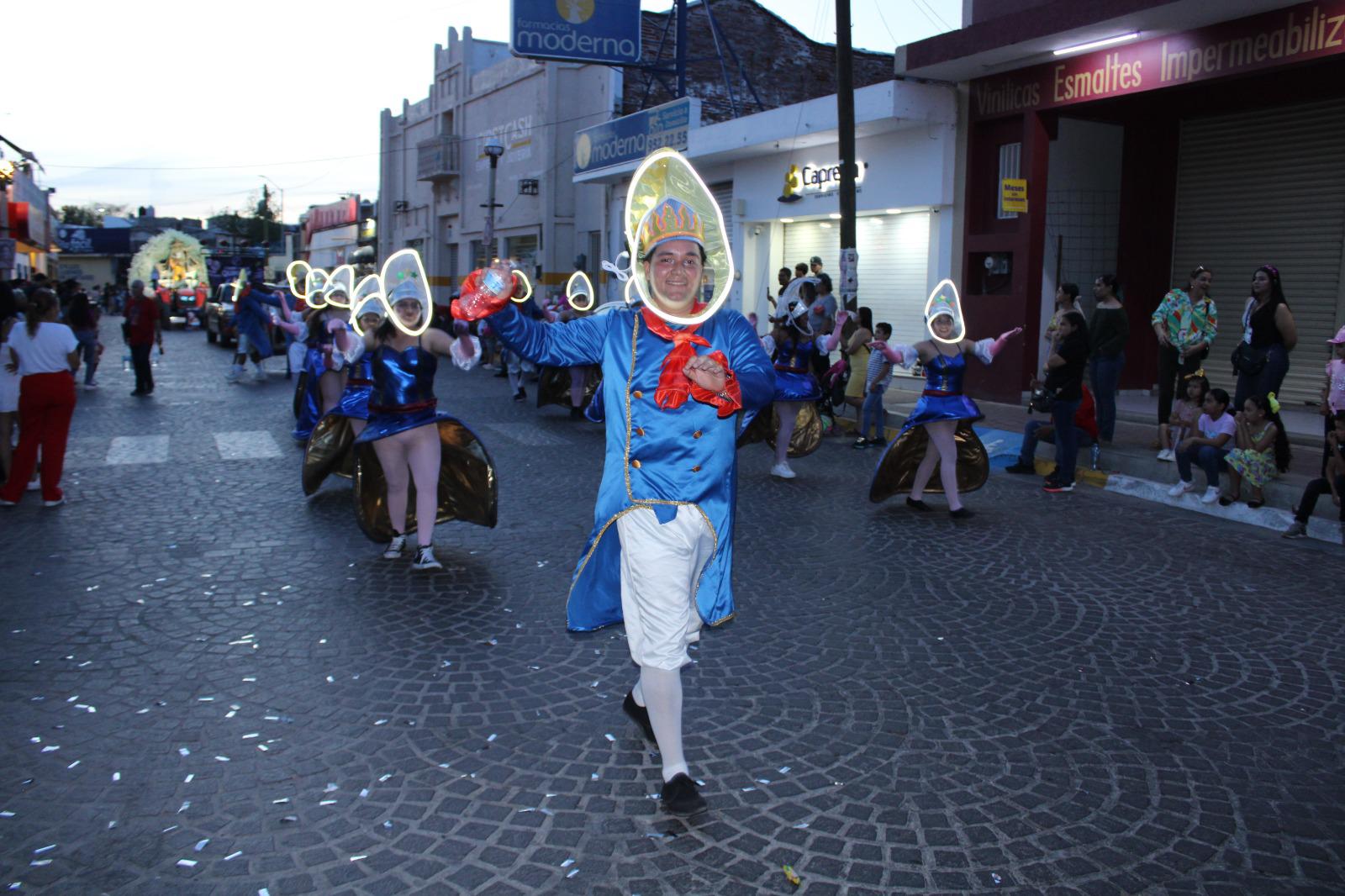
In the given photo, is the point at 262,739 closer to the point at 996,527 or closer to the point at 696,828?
the point at 696,828

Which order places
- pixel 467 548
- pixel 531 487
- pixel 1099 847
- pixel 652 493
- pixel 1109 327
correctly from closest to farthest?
pixel 1099 847 → pixel 652 493 → pixel 467 548 → pixel 531 487 → pixel 1109 327

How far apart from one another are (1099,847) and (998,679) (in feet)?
4.74

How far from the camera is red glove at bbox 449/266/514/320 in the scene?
3566mm

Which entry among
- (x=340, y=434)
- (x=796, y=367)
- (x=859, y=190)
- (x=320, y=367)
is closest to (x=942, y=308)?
(x=796, y=367)

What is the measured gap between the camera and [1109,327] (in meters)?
10.5

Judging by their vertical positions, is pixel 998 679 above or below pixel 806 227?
below

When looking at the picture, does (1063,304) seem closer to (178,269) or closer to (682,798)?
(682,798)

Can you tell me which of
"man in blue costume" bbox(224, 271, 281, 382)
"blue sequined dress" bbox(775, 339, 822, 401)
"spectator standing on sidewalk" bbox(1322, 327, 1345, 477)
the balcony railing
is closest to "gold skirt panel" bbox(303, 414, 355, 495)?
"blue sequined dress" bbox(775, 339, 822, 401)

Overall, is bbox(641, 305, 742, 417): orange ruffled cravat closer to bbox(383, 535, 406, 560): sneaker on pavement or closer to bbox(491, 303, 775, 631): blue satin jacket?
bbox(491, 303, 775, 631): blue satin jacket

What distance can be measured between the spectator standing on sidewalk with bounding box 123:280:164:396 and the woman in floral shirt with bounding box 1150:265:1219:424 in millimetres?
13809

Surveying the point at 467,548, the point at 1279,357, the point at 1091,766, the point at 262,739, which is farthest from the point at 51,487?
the point at 1279,357

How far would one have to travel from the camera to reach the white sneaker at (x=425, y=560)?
6.52 m

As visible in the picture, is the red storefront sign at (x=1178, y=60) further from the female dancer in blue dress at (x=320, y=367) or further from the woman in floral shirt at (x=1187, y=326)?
the female dancer in blue dress at (x=320, y=367)

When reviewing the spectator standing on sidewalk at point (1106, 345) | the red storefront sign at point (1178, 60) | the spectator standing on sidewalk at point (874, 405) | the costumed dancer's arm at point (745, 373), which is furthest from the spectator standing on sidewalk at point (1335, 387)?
the costumed dancer's arm at point (745, 373)
